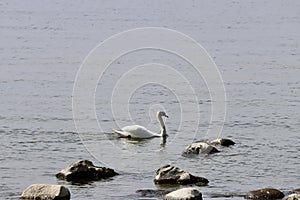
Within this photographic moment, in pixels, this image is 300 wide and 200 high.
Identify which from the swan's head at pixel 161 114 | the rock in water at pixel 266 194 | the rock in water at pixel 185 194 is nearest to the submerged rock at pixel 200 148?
the swan's head at pixel 161 114

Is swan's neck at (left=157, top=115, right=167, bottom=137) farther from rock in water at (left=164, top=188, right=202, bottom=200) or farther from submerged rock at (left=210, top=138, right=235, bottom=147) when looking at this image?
rock in water at (left=164, top=188, right=202, bottom=200)

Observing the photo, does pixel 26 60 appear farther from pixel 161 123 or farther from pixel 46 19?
pixel 46 19

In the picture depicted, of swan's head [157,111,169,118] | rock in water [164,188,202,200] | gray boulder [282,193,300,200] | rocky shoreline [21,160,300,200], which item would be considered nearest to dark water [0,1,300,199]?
rocky shoreline [21,160,300,200]

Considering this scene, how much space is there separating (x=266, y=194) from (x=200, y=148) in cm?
546

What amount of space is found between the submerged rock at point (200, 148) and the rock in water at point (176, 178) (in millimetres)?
3478

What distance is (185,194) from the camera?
21.2 metres

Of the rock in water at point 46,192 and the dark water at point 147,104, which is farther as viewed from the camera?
the dark water at point 147,104

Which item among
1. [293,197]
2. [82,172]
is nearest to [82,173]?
[82,172]

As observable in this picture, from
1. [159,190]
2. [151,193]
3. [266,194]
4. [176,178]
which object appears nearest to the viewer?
[266,194]

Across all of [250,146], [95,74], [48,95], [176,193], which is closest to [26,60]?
[95,74]

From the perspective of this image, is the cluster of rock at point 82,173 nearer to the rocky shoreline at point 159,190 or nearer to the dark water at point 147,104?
the rocky shoreline at point 159,190

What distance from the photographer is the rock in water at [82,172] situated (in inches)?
937

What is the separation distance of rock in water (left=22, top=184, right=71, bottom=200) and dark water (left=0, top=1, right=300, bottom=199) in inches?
16.2

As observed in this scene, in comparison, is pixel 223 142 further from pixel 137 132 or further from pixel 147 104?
pixel 147 104
